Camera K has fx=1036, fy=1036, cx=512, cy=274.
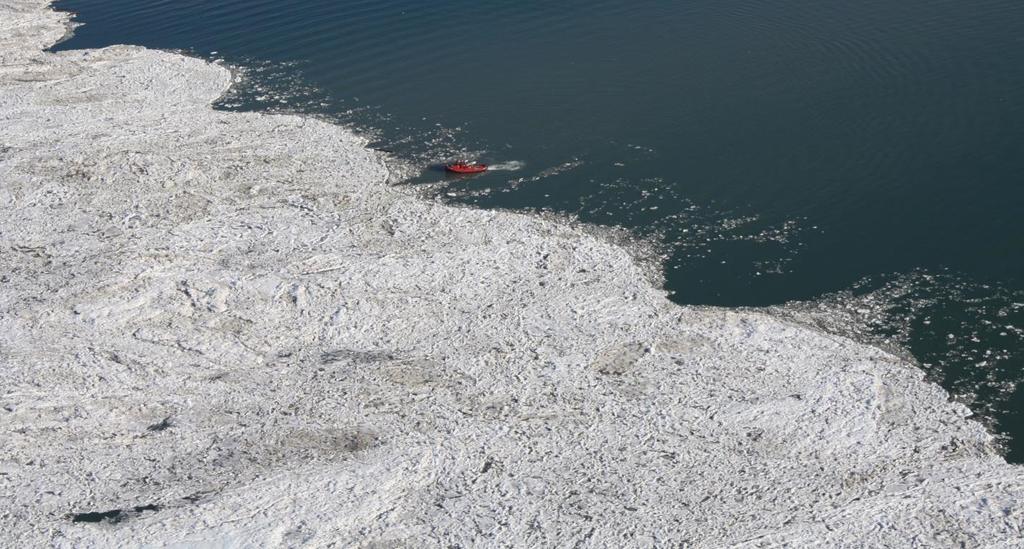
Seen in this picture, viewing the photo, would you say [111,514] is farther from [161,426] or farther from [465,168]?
[465,168]

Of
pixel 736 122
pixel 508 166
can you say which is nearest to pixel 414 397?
pixel 508 166

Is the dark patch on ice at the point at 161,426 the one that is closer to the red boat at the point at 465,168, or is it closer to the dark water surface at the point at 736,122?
the dark water surface at the point at 736,122

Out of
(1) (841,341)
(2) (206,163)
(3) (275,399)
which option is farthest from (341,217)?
Answer: (1) (841,341)

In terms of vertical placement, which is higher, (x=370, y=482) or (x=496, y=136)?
(x=496, y=136)

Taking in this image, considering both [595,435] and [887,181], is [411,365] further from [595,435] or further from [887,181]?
[887,181]

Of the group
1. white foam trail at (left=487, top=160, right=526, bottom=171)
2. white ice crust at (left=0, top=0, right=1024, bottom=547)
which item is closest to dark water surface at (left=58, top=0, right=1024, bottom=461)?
white foam trail at (left=487, top=160, right=526, bottom=171)

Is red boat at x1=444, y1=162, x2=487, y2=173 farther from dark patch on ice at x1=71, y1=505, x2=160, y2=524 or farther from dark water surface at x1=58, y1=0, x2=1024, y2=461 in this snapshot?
dark patch on ice at x1=71, y1=505, x2=160, y2=524
